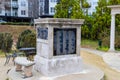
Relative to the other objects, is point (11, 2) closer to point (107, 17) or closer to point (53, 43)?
point (107, 17)

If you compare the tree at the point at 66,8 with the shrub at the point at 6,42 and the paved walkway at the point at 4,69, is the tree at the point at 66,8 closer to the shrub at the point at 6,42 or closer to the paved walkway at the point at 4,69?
the shrub at the point at 6,42

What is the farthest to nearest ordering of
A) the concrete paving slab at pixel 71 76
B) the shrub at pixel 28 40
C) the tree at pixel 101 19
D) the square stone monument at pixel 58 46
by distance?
the tree at pixel 101 19
the shrub at pixel 28 40
the square stone monument at pixel 58 46
the concrete paving slab at pixel 71 76

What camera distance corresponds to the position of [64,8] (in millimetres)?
30859

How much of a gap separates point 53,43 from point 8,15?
4344 centimetres

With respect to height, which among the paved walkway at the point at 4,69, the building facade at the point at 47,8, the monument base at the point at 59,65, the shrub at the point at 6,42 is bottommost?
the paved walkway at the point at 4,69

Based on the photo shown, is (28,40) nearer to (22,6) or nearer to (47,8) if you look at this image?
(47,8)

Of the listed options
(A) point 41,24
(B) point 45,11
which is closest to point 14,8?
(B) point 45,11

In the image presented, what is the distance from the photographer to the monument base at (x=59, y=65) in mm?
10188

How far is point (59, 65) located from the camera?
1041 centimetres

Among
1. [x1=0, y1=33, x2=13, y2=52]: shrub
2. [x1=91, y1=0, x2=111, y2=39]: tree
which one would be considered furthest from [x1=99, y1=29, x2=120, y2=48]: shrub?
[x1=0, y1=33, x2=13, y2=52]: shrub

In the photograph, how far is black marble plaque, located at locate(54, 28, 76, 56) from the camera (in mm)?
10445

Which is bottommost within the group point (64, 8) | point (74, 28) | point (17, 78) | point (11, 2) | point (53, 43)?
point (17, 78)

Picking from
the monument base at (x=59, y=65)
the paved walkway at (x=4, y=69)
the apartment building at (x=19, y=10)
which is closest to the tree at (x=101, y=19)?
the paved walkway at (x=4, y=69)

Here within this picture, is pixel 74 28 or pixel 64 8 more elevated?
pixel 64 8
